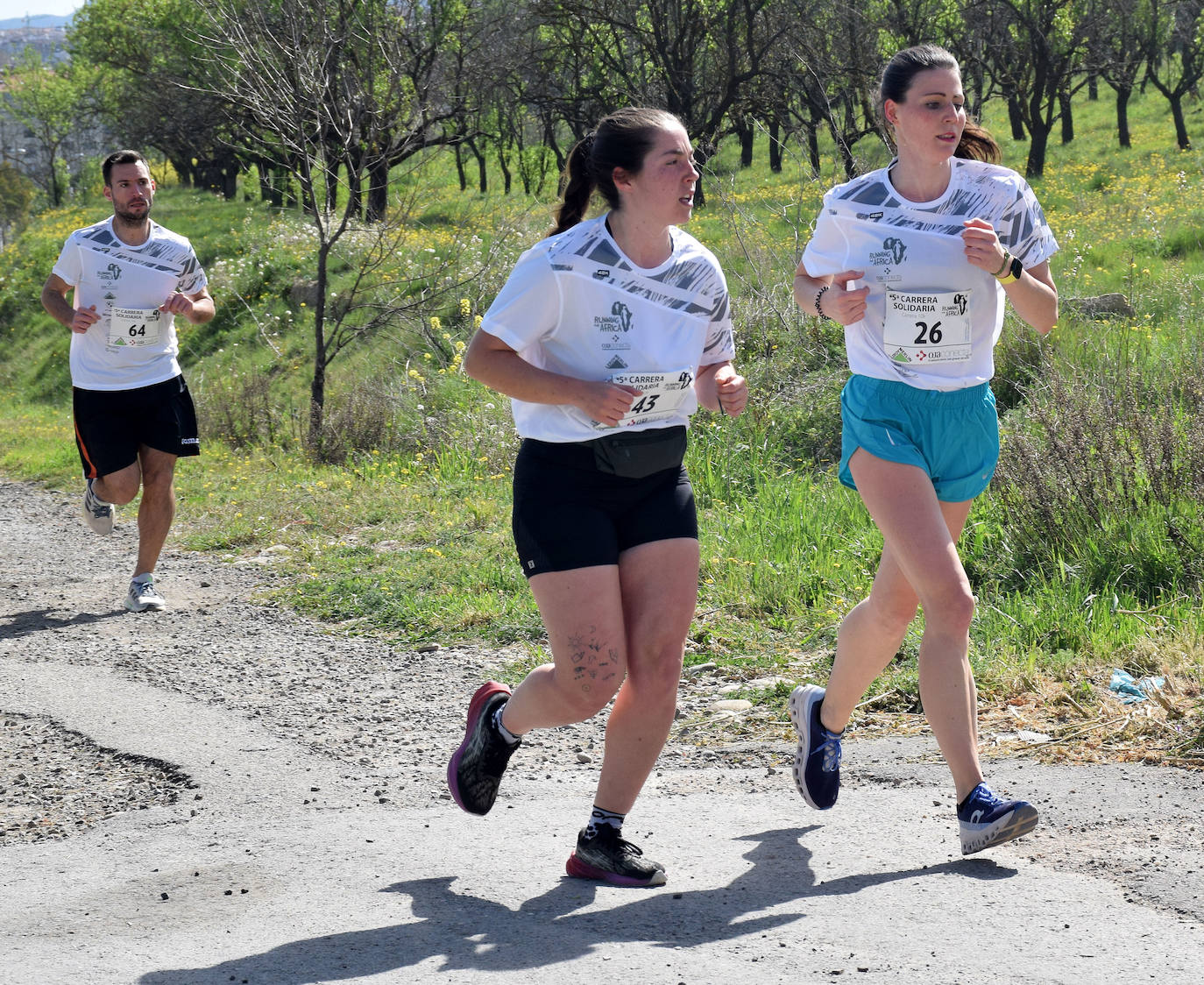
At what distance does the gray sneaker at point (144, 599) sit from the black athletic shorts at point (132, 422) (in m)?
0.70

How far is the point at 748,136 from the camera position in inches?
1495

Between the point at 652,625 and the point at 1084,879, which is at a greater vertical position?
the point at 652,625

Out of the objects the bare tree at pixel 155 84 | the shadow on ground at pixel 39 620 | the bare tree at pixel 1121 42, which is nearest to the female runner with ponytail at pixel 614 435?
the shadow on ground at pixel 39 620

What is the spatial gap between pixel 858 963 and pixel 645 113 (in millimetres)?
2158

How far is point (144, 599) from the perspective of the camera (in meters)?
7.51

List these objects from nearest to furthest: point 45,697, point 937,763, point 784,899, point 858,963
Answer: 1. point 858,963
2. point 784,899
3. point 937,763
4. point 45,697

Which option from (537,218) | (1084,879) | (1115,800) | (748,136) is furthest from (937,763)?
(748,136)

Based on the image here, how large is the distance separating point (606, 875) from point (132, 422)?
16.9ft

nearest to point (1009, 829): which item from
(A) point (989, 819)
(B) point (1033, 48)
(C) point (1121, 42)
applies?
(A) point (989, 819)

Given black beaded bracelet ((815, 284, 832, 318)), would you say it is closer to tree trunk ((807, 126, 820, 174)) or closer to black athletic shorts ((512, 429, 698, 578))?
black athletic shorts ((512, 429, 698, 578))

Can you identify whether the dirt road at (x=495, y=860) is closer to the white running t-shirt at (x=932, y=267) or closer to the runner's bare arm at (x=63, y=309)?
the white running t-shirt at (x=932, y=267)

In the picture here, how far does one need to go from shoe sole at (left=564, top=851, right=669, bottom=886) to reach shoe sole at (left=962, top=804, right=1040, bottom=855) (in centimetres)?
83

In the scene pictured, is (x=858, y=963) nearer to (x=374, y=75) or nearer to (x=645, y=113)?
(x=645, y=113)

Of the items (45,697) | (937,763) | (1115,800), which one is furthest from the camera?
(45,697)
